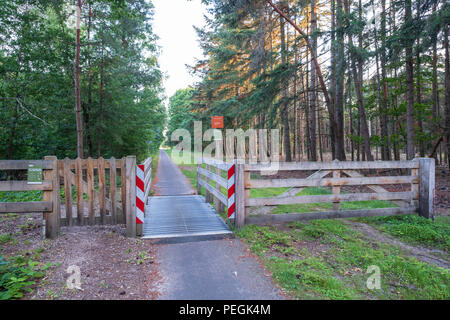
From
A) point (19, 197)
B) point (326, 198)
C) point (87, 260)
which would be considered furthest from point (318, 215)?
point (19, 197)

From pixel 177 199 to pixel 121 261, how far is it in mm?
4662

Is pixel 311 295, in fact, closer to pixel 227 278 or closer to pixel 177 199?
pixel 227 278

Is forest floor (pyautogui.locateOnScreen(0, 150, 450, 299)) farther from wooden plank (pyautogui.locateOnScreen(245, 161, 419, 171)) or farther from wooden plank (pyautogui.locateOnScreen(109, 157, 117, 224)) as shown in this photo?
wooden plank (pyautogui.locateOnScreen(245, 161, 419, 171))

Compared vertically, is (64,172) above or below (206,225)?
above

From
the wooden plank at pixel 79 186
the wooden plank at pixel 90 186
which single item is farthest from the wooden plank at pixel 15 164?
the wooden plank at pixel 90 186

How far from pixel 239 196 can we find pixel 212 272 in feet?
5.96

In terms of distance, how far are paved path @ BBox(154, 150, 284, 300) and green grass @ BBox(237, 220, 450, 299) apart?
0.24m

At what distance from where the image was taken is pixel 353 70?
11.5 m

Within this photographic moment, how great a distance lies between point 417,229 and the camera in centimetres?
516

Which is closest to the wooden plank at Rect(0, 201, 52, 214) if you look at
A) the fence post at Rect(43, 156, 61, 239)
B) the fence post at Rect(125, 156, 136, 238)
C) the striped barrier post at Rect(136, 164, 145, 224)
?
the fence post at Rect(43, 156, 61, 239)

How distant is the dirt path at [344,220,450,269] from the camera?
405 centimetres

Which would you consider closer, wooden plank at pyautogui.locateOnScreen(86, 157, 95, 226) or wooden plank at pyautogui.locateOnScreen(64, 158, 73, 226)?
wooden plank at pyautogui.locateOnScreen(64, 158, 73, 226)
